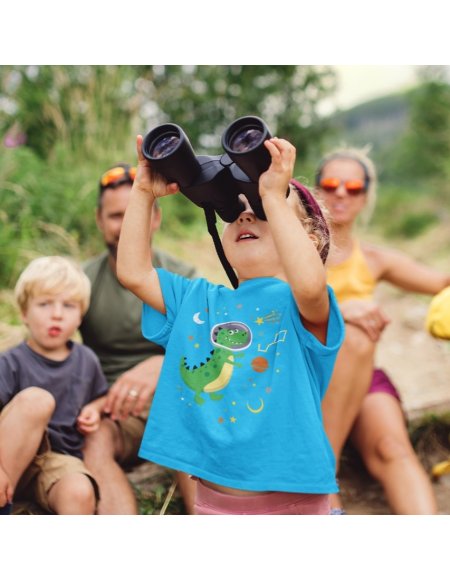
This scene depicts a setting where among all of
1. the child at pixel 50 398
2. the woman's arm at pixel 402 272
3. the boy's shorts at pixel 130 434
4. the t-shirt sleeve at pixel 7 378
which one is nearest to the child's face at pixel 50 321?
the child at pixel 50 398

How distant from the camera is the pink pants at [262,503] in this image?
1467mm

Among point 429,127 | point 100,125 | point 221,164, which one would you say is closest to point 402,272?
point 221,164

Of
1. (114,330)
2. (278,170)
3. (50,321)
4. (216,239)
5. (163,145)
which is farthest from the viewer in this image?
(114,330)

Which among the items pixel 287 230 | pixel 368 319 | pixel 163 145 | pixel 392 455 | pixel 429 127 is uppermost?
pixel 429 127

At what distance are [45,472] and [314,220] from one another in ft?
3.61

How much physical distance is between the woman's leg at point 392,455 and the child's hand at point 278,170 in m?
1.33

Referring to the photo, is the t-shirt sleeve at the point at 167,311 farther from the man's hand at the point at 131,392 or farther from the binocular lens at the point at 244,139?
the man's hand at the point at 131,392

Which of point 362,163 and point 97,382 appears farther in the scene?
point 362,163

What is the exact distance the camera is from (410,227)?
39.9 ft

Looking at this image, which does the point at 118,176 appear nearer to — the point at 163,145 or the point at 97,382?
the point at 97,382

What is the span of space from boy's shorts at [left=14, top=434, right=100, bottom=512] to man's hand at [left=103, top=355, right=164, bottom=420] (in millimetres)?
242

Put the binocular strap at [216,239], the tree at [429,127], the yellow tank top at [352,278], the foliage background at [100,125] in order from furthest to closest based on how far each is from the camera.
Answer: the tree at [429,127]
the foliage background at [100,125]
the yellow tank top at [352,278]
the binocular strap at [216,239]

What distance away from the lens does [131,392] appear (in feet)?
7.16

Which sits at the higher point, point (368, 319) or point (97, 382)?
point (368, 319)
